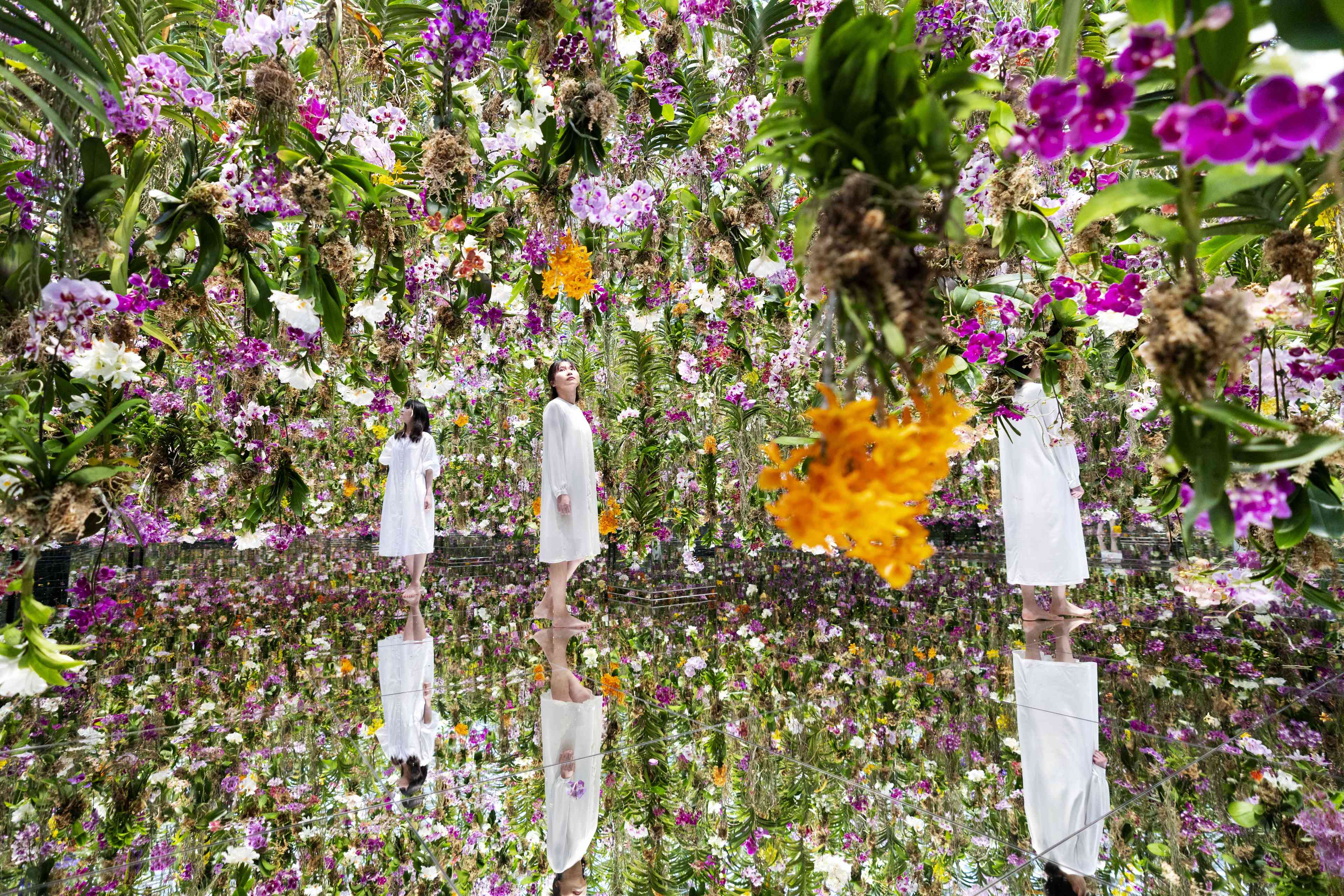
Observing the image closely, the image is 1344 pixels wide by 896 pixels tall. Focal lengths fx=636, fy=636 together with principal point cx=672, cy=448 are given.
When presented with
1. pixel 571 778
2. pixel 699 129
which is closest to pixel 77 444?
pixel 571 778

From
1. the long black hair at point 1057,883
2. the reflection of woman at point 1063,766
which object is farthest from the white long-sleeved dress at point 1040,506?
the long black hair at point 1057,883

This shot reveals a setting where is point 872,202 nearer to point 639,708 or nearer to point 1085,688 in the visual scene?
point 639,708

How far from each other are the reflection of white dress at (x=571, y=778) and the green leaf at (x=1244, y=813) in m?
1.54

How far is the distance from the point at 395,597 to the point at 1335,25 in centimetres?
569

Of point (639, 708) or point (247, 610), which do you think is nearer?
point (639, 708)

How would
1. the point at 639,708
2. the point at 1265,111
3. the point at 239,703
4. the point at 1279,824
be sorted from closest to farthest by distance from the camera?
the point at 1265,111
the point at 1279,824
the point at 639,708
the point at 239,703

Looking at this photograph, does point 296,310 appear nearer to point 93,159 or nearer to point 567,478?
point 93,159

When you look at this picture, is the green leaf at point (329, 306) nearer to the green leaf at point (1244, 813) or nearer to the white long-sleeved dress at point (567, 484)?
the white long-sleeved dress at point (567, 484)

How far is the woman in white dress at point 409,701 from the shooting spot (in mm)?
1967

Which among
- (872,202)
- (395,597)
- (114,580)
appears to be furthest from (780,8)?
(114,580)

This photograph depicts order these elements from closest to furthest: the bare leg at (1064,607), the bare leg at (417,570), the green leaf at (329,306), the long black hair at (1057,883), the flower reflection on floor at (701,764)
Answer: the long black hair at (1057,883), the flower reflection on floor at (701,764), the green leaf at (329,306), the bare leg at (1064,607), the bare leg at (417,570)

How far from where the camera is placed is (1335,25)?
1.60 ft

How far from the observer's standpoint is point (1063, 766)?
1801mm

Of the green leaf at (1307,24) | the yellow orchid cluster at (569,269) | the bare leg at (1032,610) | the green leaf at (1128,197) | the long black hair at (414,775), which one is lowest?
the long black hair at (414,775)
